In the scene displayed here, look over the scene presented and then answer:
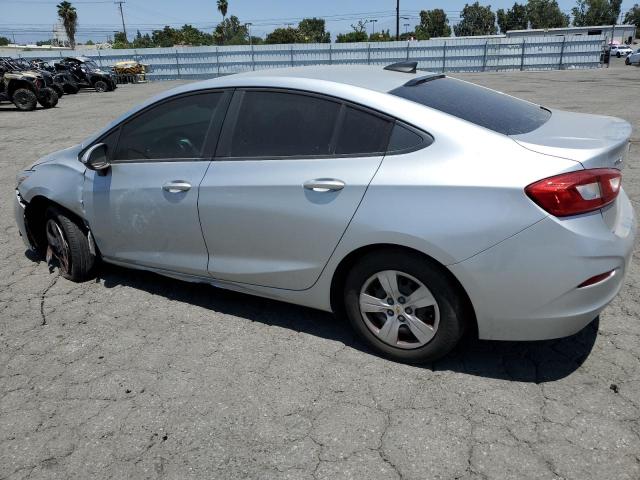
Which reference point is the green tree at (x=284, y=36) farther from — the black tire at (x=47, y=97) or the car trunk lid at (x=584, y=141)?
the car trunk lid at (x=584, y=141)

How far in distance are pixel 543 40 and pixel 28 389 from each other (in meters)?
38.5

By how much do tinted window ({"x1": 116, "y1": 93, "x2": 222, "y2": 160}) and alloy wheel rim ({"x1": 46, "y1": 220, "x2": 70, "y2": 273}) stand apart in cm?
92

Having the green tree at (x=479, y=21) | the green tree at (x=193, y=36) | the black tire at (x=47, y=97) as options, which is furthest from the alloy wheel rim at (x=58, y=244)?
the green tree at (x=479, y=21)

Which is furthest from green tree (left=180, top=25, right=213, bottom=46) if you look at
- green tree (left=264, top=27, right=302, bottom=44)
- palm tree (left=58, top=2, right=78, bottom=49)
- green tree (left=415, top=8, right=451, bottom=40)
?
green tree (left=415, top=8, right=451, bottom=40)

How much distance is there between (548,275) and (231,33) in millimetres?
111041

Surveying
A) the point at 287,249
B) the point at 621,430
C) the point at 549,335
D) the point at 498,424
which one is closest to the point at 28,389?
the point at 287,249

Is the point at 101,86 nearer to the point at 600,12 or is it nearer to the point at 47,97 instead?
the point at 47,97

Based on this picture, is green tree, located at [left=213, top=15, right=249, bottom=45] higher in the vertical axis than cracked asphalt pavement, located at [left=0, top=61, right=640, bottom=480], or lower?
higher

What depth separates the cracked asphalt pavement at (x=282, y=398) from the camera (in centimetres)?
229

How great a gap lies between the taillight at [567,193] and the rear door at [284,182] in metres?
0.79

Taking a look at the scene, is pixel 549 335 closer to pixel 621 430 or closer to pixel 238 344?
pixel 621 430

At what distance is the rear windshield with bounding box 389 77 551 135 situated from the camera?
2.76 meters

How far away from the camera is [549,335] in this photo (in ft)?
8.30

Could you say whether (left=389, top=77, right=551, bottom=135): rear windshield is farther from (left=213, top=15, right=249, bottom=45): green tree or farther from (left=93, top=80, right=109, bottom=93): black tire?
(left=213, top=15, right=249, bottom=45): green tree
